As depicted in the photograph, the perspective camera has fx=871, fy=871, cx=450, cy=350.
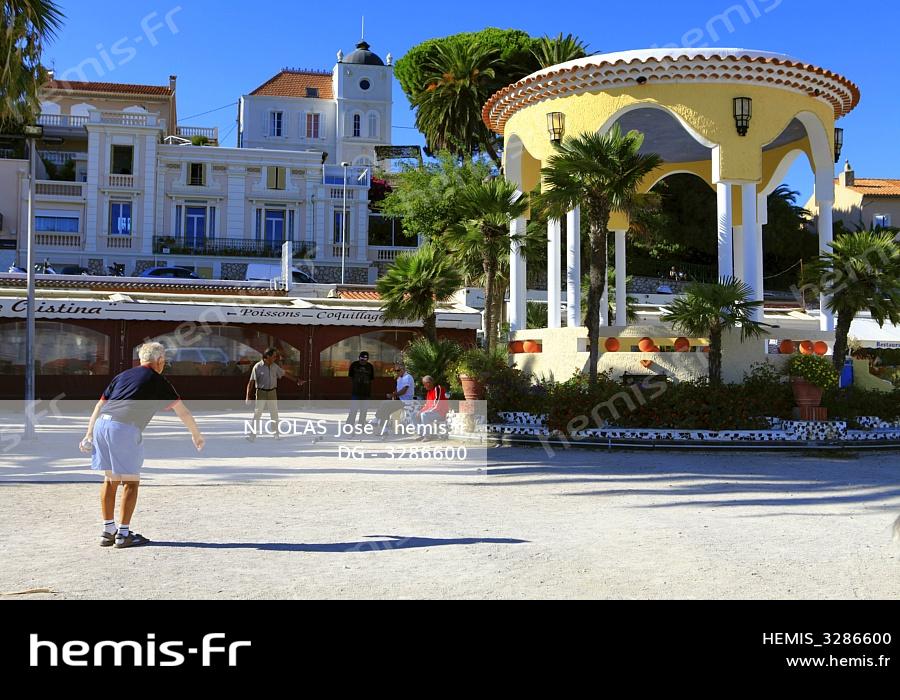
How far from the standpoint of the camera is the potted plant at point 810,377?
1459 cm

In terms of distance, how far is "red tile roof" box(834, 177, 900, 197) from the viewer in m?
55.1

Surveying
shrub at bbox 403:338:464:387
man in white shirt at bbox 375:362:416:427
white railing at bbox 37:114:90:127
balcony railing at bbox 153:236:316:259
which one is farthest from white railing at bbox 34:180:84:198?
man in white shirt at bbox 375:362:416:427

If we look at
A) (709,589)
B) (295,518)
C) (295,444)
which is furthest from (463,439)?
(709,589)

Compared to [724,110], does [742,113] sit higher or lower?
lower

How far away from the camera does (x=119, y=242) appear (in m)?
44.1

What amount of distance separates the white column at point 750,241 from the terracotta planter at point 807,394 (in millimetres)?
2442

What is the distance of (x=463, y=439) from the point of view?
1547cm

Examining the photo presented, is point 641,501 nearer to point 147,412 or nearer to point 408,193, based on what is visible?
point 147,412

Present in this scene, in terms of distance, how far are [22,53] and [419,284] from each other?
8.74 m

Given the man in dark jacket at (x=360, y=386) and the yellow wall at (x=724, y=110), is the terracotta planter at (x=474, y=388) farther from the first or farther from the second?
the yellow wall at (x=724, y=110)

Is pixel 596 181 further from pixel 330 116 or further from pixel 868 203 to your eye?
pixel 330 116

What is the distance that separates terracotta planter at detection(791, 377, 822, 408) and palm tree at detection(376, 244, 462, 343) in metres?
7.42

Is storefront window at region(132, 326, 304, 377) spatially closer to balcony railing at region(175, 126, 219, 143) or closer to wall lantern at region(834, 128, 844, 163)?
wall lantern at region(834, 128, 844, 163)

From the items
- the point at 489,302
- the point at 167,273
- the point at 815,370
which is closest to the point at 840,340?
the point at 815,370
